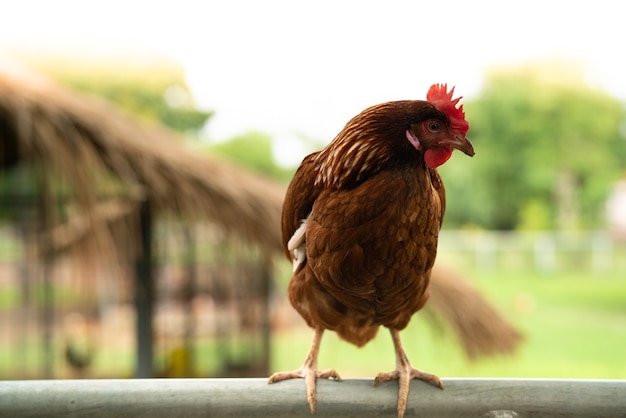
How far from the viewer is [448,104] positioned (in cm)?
105

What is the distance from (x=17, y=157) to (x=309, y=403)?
2939mm

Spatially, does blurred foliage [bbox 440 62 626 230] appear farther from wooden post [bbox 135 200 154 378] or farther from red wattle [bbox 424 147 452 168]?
red wattle [bbox 424 147 452 168]

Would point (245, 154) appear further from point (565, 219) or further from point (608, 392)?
point (608, 392)

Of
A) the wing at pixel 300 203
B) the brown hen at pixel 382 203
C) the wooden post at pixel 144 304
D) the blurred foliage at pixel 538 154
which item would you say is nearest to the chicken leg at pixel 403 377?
the brown hen at pixel 382 203

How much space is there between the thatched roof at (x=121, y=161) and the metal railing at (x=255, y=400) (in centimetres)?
186

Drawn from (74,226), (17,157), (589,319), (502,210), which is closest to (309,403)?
(74,226)

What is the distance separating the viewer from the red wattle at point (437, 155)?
40.6 inches

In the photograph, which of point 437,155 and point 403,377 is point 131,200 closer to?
point 403,377

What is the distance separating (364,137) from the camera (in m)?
1.07

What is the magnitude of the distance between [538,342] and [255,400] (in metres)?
7.59

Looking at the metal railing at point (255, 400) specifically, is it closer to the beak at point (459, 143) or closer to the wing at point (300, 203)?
the wing at point (300, 203)

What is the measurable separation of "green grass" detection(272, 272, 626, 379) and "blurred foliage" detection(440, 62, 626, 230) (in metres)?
3.87

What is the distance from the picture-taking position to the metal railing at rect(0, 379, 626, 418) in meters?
1.04

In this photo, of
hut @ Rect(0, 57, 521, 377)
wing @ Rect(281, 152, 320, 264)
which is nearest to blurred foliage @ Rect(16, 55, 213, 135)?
hut @ Rect(0, 57, 521, 377)
